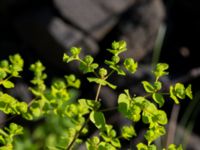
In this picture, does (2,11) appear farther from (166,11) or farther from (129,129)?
(129,129)

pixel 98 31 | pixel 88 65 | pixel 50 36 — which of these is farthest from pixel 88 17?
pixel 88 65

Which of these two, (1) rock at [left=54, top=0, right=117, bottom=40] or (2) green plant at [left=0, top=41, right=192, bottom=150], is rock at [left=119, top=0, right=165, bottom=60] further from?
(2) green plant at [left=0, top=41, right=192, bottom=150]

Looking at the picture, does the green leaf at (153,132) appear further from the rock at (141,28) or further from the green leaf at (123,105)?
the rock at (141,28)

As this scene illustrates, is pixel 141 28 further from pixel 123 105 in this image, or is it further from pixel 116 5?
pixel 123 105

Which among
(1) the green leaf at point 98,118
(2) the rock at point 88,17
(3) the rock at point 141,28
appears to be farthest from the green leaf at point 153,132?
(2) the rock at point 88,17

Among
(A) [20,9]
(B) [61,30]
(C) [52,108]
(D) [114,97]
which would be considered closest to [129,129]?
(C) [52,108]

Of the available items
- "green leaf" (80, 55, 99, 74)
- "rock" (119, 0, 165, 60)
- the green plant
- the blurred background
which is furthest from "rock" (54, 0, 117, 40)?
"green leaf" (80, 55, 99, 74)

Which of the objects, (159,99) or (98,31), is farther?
(98,31)

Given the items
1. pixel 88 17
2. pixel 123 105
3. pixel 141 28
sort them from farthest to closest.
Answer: pixel 88 17
pixel 141 28
pixel 123 105
